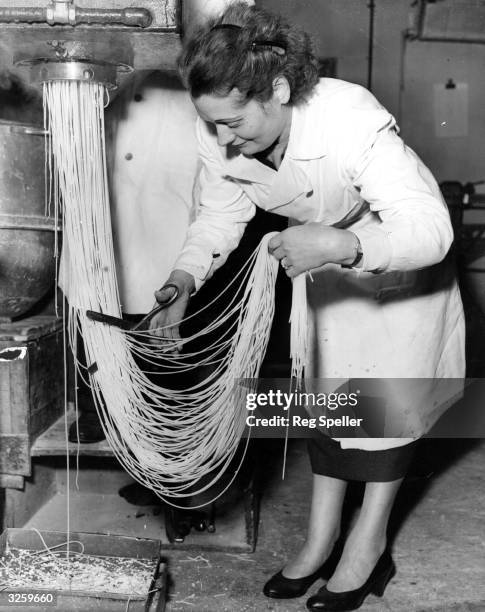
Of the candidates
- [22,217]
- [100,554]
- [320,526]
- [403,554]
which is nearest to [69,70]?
[22,217]

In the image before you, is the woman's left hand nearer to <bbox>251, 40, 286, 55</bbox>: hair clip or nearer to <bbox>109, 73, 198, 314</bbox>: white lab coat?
<bbox>251, 40, 286, 55</bbox>: hair clip

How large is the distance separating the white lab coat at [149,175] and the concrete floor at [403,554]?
0.87 metres

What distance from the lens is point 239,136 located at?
1715mm

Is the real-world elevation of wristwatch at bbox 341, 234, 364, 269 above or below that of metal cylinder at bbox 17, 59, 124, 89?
below

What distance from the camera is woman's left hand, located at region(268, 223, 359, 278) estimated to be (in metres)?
1.53

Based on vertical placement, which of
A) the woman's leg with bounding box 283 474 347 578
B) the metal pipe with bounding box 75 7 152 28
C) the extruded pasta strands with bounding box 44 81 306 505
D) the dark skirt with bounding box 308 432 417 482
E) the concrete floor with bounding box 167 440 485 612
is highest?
the metal pipe with bounding box 75 7 152 28

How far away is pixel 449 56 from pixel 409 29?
33 centimetres

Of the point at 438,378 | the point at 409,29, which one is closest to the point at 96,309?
the point at 438,378

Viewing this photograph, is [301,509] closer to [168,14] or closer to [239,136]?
[239,136]

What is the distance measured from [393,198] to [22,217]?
1208mm

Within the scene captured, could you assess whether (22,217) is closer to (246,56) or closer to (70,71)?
(70,71)

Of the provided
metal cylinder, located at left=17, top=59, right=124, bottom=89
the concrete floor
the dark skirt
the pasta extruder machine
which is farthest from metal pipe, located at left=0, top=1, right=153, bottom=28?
the concrete floor

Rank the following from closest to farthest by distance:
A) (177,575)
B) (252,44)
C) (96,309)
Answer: (252,44)
(96,309)
(177,575)

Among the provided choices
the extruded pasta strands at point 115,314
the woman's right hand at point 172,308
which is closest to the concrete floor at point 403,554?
the extruded pasta strands at point 115,314
